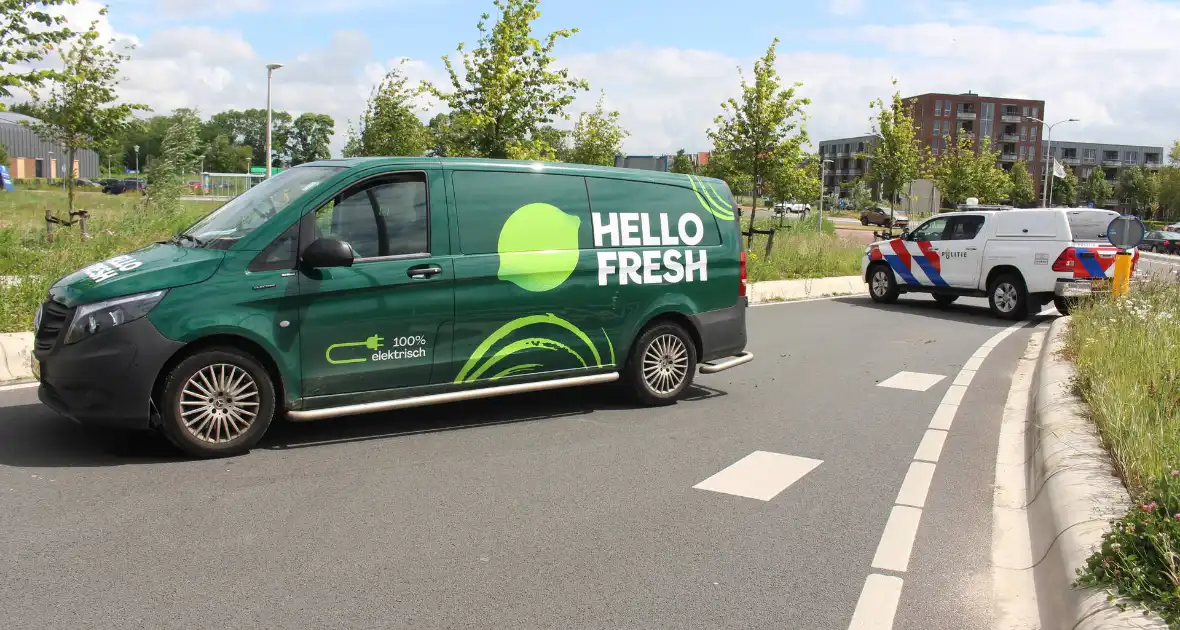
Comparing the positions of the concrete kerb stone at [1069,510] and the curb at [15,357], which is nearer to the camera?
the concrete kerb stone at [1069,510]

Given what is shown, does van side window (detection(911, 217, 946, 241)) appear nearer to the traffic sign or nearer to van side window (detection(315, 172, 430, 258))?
the traffic sign

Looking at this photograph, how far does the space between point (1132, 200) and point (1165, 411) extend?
13266 centimetres

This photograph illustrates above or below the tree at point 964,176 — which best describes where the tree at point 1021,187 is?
above

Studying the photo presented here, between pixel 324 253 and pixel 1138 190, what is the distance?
129 metres

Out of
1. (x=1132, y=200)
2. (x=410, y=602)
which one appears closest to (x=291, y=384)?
(x=410, y=602)

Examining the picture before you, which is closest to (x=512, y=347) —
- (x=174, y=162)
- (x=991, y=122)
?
(x=174, y=162)

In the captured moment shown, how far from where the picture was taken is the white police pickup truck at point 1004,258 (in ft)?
54.7

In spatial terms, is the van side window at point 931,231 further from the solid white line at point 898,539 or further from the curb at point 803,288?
the solid white line at point 898,539

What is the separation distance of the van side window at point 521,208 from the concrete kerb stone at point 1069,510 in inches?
143

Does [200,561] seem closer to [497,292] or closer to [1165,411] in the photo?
[497,292]

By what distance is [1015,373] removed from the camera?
11.1 m

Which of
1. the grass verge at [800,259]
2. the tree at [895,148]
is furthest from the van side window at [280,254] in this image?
the tree at [895,148]

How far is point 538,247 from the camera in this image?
748 centimetres

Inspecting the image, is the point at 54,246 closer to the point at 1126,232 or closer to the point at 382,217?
the point at 382,217
